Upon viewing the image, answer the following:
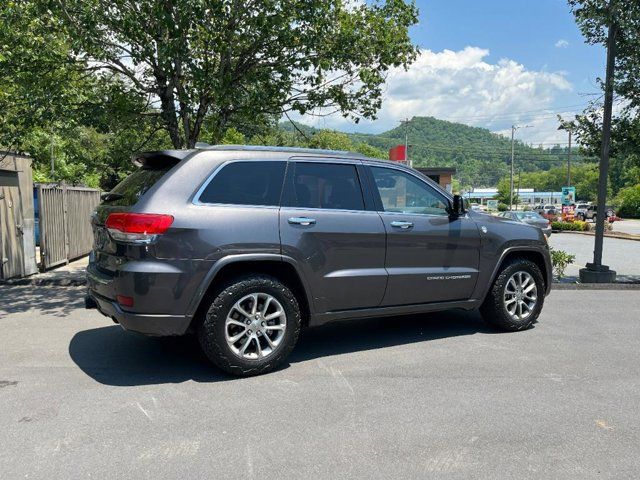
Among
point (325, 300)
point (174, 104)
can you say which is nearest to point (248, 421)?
point (325, 300)

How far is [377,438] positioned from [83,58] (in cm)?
814

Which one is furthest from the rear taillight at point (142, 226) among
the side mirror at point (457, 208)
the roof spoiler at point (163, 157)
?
the side mirror at point (457, 208)

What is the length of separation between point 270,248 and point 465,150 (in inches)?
6184

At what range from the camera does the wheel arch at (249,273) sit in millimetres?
4312

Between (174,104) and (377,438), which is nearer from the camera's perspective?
(377,438)

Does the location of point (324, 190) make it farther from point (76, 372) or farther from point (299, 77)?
point (299, 77)

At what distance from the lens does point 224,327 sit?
4.38 metres

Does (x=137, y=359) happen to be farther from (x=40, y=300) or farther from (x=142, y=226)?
(x=40, y=300)

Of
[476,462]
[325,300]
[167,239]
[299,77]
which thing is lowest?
[476,462]

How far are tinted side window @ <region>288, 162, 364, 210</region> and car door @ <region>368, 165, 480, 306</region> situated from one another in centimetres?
23

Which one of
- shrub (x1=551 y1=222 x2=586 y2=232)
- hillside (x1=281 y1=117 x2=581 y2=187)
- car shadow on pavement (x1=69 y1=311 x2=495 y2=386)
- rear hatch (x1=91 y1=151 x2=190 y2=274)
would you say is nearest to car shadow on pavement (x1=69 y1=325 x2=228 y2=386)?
car shadow on pavement (x1=69 y1=311 x2=495 y2=386)

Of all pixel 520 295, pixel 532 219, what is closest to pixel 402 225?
pixel 520 295

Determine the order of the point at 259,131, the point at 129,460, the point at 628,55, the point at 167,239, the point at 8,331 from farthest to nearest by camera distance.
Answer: the point at 259,131 → the point at 628,55 → the point at 8,331 → the point at 167,239 → the point at 129,460

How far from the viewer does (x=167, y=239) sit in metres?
4.16
